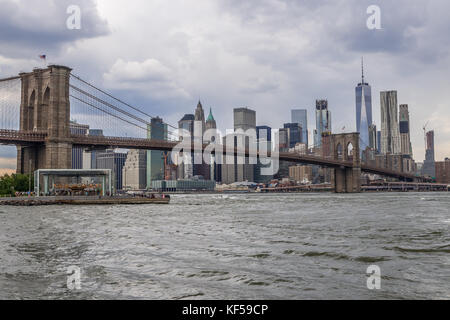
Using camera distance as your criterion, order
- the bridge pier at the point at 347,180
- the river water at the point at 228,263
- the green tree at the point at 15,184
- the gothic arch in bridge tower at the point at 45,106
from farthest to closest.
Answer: the bridge pier at the point at 347,180 → the gothic arch in bridge tower at the point at 45,106 → the green tree at the point at 15,184 → the river water at the point at 228,263

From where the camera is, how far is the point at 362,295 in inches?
406

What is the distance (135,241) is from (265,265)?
8271mm

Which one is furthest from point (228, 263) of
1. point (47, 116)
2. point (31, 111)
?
point (31, 111)

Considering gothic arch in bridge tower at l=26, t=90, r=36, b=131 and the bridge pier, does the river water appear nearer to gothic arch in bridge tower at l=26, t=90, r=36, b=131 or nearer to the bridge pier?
gothic arch in bridge tower at l=26, t=90, r=36, b=131

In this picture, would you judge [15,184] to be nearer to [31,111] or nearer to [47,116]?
[47,116]

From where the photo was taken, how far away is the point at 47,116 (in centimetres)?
7919

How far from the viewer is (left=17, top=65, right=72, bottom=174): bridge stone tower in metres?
73.1

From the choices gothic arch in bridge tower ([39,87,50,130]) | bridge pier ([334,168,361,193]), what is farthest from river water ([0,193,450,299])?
bridge pier ([334,168,361,193])

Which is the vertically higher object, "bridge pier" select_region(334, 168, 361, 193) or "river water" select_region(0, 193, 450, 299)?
"bridge pier" select_region(334, 168, 361, 193)

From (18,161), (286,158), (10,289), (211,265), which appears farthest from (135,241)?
(286,158)

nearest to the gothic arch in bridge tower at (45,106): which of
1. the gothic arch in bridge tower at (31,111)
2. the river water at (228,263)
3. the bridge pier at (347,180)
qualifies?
the gothic arch in bridge tower at (31,111)

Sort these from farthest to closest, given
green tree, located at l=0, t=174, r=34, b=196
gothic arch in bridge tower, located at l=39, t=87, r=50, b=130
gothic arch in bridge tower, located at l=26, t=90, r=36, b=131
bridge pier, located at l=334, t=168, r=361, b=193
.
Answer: bridge pier, located at l=334, t=168, r=361, b=193, gothic arch in bridge tower, located at l=26, t=90, r=36, b=131, gothic arch in bridge tower, located at l=39, t=87, r=50, b=130, green tree, located at l=0, t=174, r=34, b=196

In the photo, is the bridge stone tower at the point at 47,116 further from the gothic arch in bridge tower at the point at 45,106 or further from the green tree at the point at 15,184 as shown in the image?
the green tree at the point at 15,184

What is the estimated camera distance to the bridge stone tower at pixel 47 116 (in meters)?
73.1
